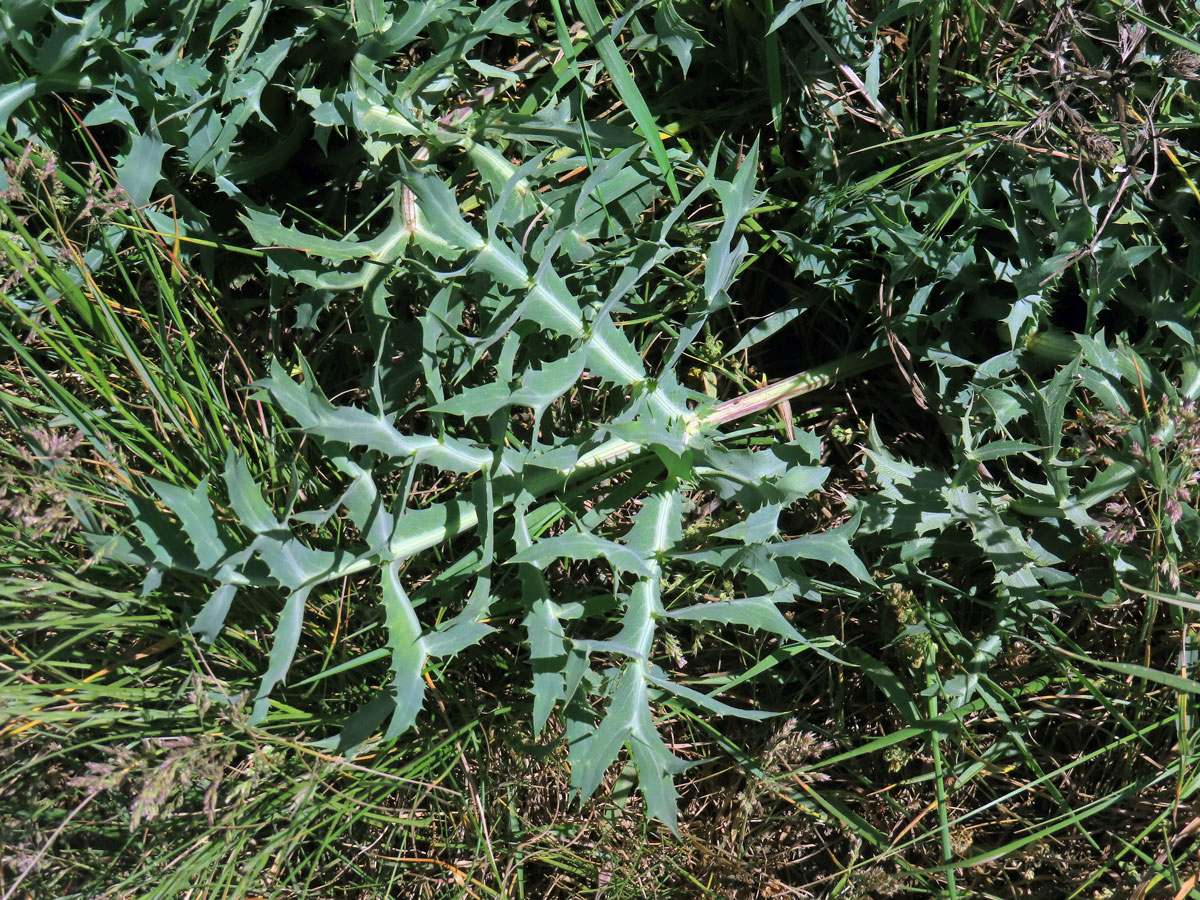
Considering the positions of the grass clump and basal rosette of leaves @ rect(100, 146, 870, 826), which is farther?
the grass clump

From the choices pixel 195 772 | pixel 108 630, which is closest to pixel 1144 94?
pixel 195 772

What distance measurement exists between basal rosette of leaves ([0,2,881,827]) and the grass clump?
0.04ft

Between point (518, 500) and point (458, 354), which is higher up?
point (458, 354)

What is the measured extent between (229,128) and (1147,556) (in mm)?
2253

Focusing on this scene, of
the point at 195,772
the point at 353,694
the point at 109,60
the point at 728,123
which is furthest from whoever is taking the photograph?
the point at 728,123

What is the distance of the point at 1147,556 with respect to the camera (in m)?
2.01

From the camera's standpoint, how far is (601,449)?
2.00 m

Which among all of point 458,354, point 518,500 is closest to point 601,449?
point 518,500

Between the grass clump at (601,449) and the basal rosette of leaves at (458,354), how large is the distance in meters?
0.01

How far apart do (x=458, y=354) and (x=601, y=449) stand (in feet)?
1.26

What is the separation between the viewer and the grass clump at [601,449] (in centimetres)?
185

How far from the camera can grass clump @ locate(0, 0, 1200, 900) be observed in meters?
1.85

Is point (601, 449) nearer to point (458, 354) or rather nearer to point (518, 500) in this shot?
point (518, 500)

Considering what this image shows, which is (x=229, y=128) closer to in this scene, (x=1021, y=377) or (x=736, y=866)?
(x=1021, y=377)
